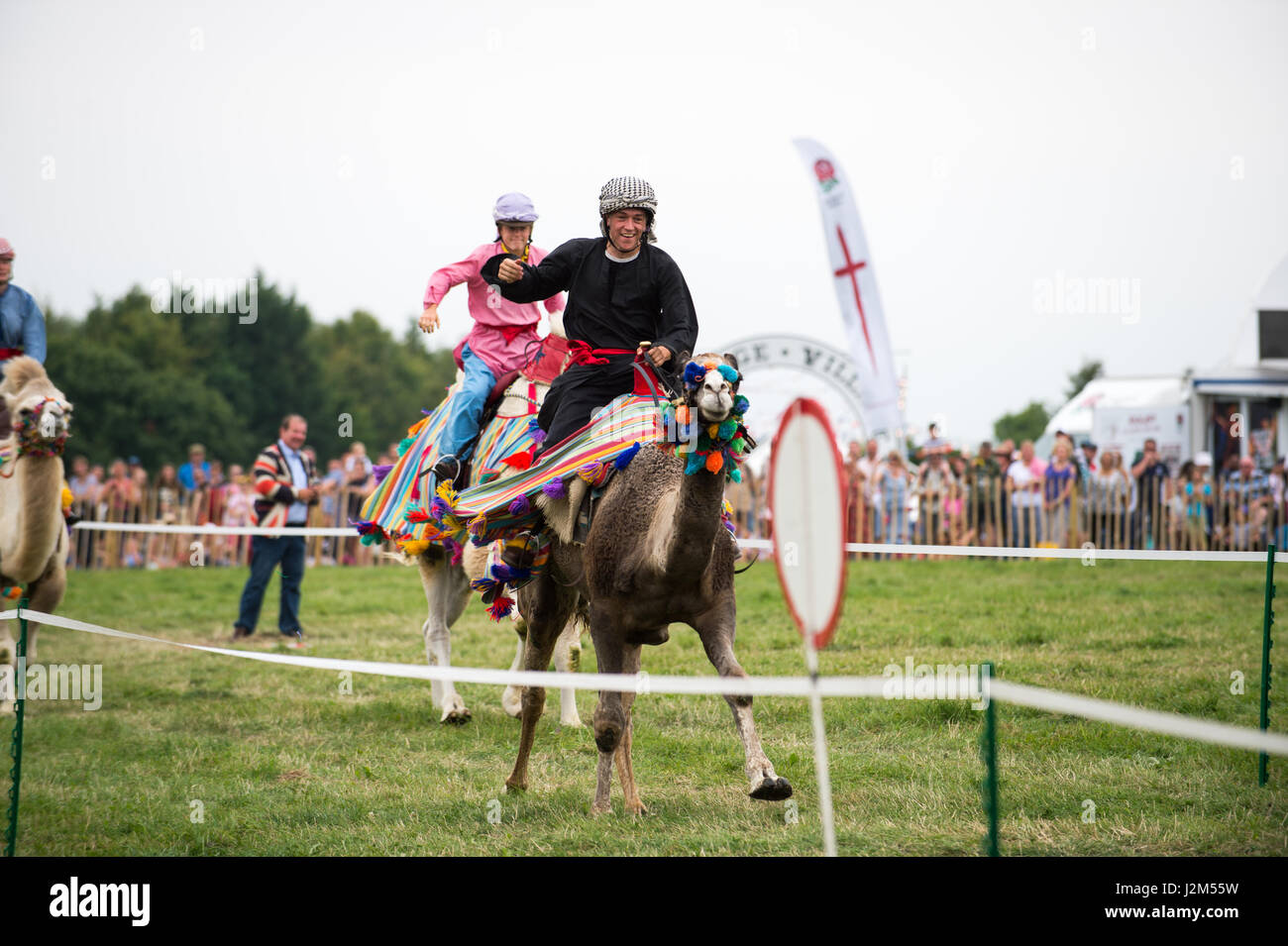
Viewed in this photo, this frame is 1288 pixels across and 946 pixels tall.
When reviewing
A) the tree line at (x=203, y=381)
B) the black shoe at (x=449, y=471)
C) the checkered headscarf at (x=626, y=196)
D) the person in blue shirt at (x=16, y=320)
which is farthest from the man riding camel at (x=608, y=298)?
the tree line at (x=203, y=381)

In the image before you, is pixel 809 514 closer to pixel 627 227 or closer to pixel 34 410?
pixel 627 227

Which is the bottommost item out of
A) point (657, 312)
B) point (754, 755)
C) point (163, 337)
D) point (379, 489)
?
point (754, 755)

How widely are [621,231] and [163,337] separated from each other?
60.8 m

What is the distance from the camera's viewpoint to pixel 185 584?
18172 mm

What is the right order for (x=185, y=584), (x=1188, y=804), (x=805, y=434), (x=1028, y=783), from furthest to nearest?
(x=185, y=584) → (x=1028, y=783) → (x=1188, y=804) → (x=805, y=434)

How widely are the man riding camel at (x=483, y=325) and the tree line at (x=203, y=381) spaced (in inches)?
1718

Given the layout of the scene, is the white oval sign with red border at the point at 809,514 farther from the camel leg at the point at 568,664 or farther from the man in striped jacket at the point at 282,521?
the man in striped jacket at the point at 282,521

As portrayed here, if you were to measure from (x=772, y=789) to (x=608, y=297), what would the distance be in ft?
9.10

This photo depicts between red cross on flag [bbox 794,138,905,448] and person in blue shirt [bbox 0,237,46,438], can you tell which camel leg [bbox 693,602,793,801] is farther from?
red cross on flag [bbox 794,138,905,448]

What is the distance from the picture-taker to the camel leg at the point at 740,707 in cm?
527

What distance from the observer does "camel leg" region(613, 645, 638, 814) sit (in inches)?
239

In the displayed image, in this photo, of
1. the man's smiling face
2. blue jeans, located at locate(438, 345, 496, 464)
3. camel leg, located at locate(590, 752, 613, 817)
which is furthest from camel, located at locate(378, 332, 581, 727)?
camel leg, located at locate(590, 752, 613, 817)
